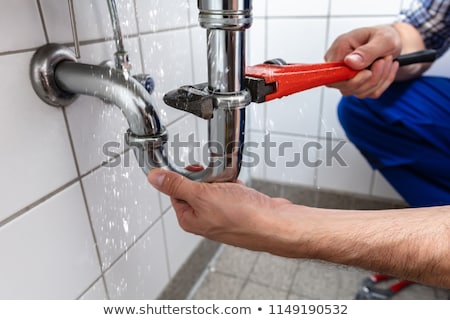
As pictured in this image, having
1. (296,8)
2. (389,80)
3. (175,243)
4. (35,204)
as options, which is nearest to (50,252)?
(35,204)

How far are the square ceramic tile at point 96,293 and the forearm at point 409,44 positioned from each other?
62cm

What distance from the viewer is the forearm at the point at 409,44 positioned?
0.64 metres

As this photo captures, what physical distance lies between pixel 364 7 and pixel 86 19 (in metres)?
0.58

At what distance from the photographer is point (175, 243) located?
0.68 metres

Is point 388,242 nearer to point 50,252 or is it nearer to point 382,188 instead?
point 50,252

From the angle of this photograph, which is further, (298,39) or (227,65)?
(298,39)

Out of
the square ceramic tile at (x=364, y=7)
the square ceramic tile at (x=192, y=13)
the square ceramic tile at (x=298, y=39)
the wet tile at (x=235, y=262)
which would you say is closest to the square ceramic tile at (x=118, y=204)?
the square ceramic tile at (x=192, y=13)

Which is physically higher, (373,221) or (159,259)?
(373,221)

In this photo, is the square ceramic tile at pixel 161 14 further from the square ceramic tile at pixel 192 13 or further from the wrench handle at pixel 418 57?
the wrench handle at pixel 418 57

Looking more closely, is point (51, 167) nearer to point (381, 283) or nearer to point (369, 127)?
point (369, 127)

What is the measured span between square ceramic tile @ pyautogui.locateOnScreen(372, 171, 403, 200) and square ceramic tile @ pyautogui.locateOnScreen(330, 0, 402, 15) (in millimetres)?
361

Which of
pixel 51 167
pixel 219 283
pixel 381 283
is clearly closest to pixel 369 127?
pixel 381 283
